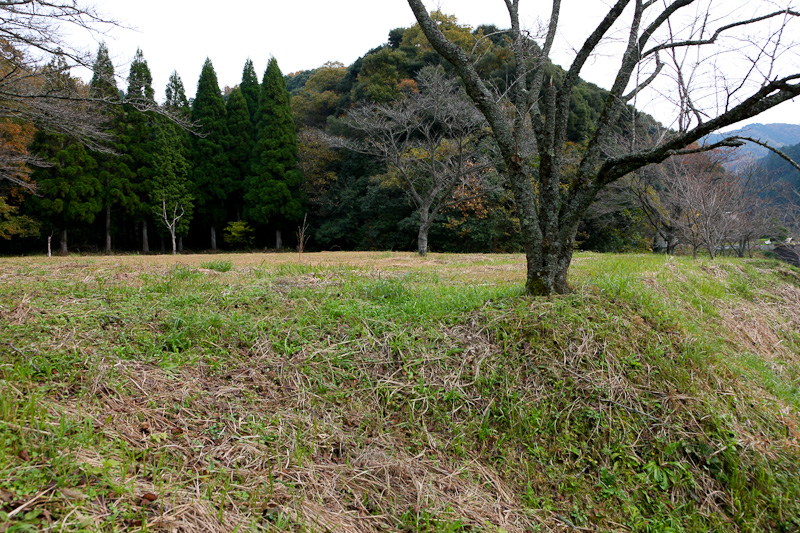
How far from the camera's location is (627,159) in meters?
3.51

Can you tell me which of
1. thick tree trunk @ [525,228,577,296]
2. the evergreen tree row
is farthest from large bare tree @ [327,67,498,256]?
the evergreen tree row

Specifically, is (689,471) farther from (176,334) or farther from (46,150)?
(46,150)

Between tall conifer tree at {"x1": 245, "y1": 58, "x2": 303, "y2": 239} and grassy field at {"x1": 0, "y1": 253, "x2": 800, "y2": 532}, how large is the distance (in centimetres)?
1986

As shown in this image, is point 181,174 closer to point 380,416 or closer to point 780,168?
point 380,416

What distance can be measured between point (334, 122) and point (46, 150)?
13171 mm

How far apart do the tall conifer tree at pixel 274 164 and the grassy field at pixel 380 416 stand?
19.9m

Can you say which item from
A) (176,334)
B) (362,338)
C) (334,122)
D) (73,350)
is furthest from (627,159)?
(334,122)

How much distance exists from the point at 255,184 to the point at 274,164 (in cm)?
160

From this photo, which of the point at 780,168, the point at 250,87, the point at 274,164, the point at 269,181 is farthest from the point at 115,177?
the point at 780,168

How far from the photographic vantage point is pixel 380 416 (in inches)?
104

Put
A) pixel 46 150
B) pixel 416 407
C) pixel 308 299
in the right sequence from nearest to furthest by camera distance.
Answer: pixel 416 407 < pixel 308 299 < pixel 46 150

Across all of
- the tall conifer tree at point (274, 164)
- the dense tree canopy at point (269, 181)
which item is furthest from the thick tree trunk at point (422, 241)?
the tall conifer tree at point (274, 164)

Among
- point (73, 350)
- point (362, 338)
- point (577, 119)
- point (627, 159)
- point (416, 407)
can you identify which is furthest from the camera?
point (577, 119)

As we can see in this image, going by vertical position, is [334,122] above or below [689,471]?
above
